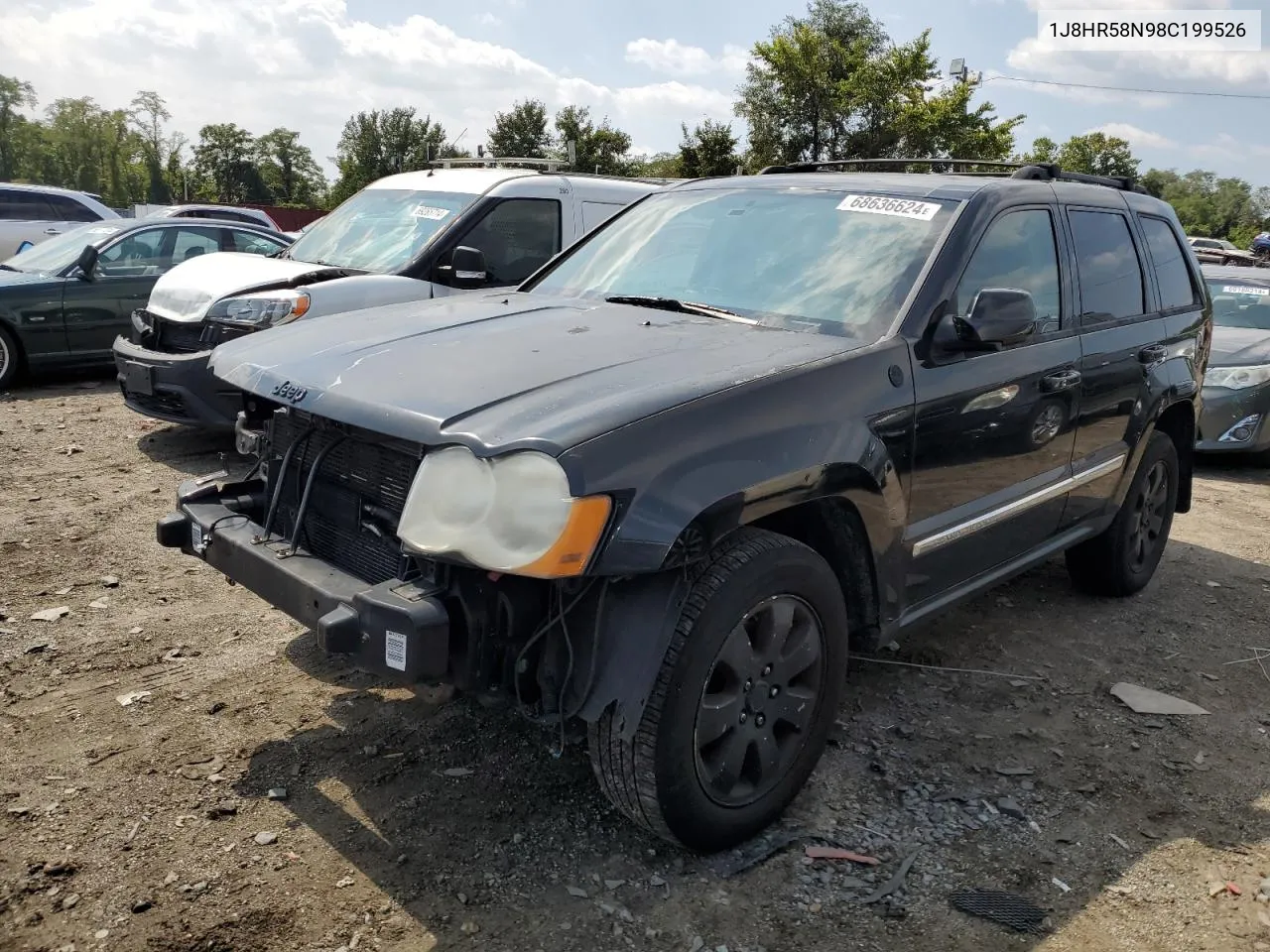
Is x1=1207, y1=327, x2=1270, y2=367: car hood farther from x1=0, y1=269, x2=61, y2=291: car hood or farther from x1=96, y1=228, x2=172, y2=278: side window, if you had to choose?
x1=0, y1=269, x2=61, y2=291: car hood

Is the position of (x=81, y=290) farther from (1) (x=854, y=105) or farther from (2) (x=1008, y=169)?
(1) (x=854, y=105)

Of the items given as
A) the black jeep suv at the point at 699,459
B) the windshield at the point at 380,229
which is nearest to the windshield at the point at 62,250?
the windshield at the point at 380,229

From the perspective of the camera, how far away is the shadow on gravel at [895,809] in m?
2.68

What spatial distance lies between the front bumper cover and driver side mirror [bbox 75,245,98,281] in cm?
669

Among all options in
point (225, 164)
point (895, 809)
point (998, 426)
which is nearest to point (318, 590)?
point (895, 809)

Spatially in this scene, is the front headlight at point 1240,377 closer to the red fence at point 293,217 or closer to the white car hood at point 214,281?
the white car hood at point 214,281

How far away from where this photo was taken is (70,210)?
13555 millimetres

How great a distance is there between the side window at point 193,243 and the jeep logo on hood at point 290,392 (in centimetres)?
726

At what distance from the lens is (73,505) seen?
5.63 meters

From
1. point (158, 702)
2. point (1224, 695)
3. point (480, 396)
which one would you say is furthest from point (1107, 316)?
point (158, 702)

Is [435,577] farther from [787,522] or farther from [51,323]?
[51,323]

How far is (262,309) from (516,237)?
185 centimetres

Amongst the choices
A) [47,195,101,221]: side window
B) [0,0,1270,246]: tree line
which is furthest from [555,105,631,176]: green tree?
[47,195,101,221]: side window

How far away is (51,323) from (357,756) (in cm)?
726
